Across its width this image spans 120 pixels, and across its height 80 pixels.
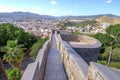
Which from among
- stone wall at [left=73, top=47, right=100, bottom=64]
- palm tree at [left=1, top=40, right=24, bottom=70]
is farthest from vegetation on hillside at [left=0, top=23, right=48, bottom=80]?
stone wall at [left=73, top=47, right=100, bottom=64]

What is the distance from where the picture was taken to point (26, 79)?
3.32 meters

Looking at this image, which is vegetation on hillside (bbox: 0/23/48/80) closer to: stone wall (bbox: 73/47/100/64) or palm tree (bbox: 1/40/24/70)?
palm tree (bbox: 1/40/24/70)

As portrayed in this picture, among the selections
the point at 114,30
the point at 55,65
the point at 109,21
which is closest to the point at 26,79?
the point at 55,65

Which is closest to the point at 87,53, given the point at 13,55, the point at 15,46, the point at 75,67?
the point at 75,67

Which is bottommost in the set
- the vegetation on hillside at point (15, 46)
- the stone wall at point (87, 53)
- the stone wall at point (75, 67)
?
the vegetation on hillside at point (15, 46)

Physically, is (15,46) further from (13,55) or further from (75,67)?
(75,67)

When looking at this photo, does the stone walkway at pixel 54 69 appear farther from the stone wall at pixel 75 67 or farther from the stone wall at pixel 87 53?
the stone wall at pixel 87 53

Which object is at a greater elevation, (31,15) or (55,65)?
(55,65)

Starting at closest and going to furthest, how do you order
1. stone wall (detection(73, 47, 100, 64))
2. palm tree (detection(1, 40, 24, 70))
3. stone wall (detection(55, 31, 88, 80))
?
1. stone wall (detection(55, 31, 88, 80))
2. stone wall (detection(73, 47, 100, 64))
3. palm tree (detection(1, 40, 24, 70))

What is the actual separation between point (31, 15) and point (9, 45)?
14525cm

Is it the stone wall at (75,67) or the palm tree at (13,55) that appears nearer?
the stone wall at (75,67)

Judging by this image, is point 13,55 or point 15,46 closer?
point 13,55

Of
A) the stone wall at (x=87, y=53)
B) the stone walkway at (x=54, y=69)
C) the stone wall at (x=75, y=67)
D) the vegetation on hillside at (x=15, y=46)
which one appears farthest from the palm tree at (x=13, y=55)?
the stone wall at (x=75, y=67)

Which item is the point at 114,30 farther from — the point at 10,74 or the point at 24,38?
the point at 10,74
